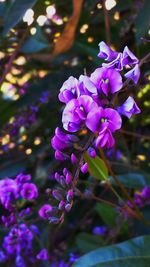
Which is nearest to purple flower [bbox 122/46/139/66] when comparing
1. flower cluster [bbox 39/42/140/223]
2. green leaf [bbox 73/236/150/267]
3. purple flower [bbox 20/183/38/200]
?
flower cluster [bbox 39/42/140/223]

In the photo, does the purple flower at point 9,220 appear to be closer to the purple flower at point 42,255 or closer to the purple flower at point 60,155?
the purple flower at point 42,255

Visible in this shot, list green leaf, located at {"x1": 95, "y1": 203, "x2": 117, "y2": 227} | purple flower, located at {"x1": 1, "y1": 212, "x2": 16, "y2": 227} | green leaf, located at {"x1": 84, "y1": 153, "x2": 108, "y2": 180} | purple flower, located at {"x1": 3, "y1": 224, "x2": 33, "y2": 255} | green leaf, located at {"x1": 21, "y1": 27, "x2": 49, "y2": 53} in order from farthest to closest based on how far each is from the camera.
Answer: green leaf, located at {"x1": 95, "y1": 203, "x2": 117, "y2": 227}, green leaf, located at {"x1": 21, "y1": 27, "x2": 49, "y2": 53}, purple flower, located at {"x1": 3, "y1": 224, "x2": 33, "y2": 255}, purple flower, located at {"x1": 1, "y1": 212, "x2": 16, "y2": 227}, green leaf, located at {"x1": 84, "y1": 153, "x2": 108, "y2": 180}

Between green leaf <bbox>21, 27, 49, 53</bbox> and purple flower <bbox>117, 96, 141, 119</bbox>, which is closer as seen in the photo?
purple flower <bbox>117, 96, 141, 119</bbox>

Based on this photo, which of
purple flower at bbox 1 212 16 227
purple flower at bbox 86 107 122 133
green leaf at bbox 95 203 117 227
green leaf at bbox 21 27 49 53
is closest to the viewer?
purple flower at bbox 86 107 122 133

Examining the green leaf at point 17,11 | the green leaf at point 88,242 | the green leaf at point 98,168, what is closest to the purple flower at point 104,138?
the green leaf at point 98,168

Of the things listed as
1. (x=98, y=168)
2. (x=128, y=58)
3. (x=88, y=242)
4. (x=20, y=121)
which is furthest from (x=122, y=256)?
(x=20, y=121)

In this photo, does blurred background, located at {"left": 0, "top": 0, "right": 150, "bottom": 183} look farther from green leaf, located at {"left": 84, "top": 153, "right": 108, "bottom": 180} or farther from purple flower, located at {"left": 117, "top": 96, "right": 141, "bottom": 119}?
purple flower, located at {"left": 117, "top": 96, "right": 141, "bottom": 119}

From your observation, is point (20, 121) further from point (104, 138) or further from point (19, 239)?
point (104, 138)
